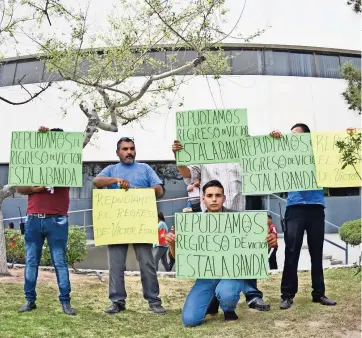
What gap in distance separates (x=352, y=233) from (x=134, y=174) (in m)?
7.17

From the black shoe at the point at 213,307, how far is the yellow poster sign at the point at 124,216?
2.71 feet

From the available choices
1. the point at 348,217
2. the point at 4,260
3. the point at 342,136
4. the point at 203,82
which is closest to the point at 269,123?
the point at 203,82

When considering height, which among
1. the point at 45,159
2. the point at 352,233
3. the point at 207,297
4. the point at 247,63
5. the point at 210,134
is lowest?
the point at 207,297

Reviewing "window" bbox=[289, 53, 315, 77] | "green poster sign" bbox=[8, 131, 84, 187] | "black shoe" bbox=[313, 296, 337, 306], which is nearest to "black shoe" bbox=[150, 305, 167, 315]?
"green poster sign" bbox=[8, 131, 84, 187]

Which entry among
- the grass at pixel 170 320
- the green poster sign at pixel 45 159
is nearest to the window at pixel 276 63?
the grass at pixel 170 320

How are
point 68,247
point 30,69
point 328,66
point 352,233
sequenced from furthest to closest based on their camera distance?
point 328,66 → point 30,69 → point 352,233 → point 68,247

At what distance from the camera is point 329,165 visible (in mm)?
4492

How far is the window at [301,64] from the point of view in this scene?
736 inches

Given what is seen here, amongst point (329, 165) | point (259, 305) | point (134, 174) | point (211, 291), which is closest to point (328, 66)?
point (329, 165)

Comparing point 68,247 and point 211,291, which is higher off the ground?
point 68,247

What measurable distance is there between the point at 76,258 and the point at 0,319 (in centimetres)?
437

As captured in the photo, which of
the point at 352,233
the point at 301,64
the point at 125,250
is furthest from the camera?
the point at 301,64

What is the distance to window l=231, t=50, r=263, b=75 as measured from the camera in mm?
17859

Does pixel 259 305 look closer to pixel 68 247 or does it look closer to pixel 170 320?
pixel 170 320
